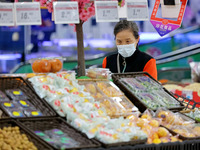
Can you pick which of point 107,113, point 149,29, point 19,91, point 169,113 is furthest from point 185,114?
point 149,29

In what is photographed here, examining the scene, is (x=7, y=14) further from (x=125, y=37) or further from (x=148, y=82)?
(x=125, y=37)

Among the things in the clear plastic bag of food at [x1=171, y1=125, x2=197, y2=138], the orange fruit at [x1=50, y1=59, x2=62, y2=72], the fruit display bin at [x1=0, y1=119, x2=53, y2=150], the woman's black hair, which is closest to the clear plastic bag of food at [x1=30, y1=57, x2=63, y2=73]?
the orange fruit at [x1=50, y1=59, x2=62, y2=72]

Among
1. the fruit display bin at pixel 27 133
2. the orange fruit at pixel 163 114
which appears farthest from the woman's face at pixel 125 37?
the fruit display bin at pixel 27 133

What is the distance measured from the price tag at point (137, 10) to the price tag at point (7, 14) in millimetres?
862

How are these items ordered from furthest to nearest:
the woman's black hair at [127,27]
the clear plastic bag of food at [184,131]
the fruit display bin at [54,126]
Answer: the woman's black hair at [127,27] → the clear plastic bag of food at [184,131] → the fruit display bin at [54,126]

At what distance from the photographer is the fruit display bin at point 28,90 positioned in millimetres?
2295

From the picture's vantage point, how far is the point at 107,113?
7.91 feet

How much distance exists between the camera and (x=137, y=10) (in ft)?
8.76

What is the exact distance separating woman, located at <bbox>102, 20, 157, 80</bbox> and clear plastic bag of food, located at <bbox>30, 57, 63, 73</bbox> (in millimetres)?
1097

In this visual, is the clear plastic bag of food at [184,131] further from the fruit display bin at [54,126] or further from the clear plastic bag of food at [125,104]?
the fruit display bin at [54,126]

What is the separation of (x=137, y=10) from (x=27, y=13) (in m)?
0.83

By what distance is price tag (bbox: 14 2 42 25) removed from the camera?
2438mm

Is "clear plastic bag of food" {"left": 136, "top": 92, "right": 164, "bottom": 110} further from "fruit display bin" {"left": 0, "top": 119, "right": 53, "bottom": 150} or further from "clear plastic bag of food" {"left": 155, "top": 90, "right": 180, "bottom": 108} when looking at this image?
"fruit display bin" {"left": 0, "top": 119, "right": 53, "bottom": 150}

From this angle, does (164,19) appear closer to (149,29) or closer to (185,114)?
(185,114)
